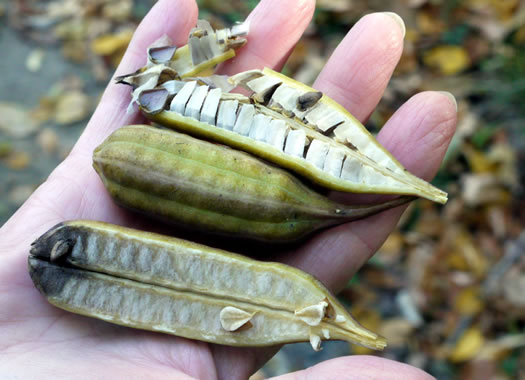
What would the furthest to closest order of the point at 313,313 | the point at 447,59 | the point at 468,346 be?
the point at 447,59 → the point at 468,346 → the point at 313,313

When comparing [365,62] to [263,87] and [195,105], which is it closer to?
[263,87]

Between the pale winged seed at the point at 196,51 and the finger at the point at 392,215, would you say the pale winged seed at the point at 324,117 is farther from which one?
→ the pale winged seed at the point at 196,51

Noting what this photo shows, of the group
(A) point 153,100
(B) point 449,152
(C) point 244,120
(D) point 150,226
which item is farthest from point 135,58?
(B) point 449,152

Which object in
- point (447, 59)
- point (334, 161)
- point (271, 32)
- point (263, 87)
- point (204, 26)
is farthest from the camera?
point (447, 59)

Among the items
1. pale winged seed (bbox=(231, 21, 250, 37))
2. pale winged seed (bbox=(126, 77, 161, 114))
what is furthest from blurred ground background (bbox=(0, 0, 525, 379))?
pale winged seed (bbox=(126, 77, 161, 114))

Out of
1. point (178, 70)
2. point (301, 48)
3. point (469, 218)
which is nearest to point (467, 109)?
point (469, 218)

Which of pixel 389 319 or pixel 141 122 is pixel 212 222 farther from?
pixel 389 319
